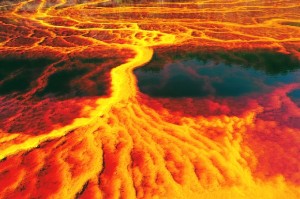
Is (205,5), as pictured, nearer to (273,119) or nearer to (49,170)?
(273,119)

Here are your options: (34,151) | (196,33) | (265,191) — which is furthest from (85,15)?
(265,191)

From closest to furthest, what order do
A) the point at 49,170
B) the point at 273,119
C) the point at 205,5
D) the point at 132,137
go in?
the point at 49,170, the point at 132,137, the point at 273,119, the point at 205,5

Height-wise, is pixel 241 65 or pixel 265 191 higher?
pixel 241 65

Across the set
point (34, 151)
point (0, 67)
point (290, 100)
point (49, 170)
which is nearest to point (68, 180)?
point (49, 170)

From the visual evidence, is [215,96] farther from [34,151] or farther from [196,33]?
[196,33]

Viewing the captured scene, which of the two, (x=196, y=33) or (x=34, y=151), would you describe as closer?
(x=34, y=151)

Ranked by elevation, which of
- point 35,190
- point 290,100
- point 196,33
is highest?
point 196,33

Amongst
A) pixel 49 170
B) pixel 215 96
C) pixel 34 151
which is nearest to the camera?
pixel 49 170
